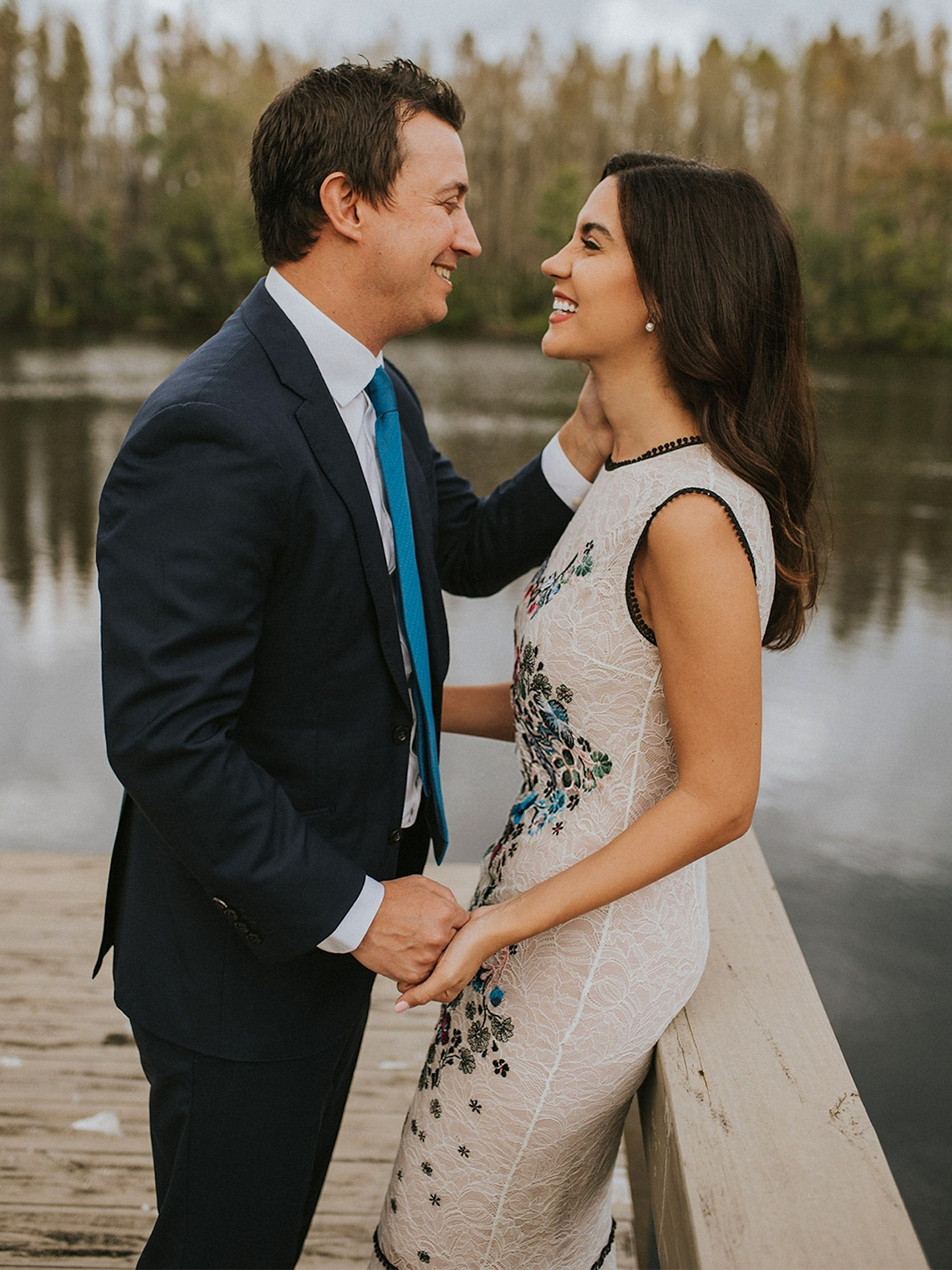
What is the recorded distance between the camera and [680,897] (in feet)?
4.84

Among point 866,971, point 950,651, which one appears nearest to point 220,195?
point 950,651

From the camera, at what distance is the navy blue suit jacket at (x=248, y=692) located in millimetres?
1255

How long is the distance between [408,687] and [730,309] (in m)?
0.61

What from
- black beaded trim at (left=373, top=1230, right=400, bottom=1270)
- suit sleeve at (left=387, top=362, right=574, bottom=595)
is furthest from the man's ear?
black beaded trim at (left=373, top=1230, right=400, bottom=1270)

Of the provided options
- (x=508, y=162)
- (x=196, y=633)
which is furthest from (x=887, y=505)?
(x=508, y=162)

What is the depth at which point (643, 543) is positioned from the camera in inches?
53.9

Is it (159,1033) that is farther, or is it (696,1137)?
(159,1033)

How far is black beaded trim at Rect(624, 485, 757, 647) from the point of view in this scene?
4.30 feet

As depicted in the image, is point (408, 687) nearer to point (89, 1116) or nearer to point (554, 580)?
point (554, 580)

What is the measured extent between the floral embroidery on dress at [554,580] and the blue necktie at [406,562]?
0.15 m

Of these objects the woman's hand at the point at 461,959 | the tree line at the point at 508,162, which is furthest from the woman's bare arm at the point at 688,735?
the tree line at the point at 508,162

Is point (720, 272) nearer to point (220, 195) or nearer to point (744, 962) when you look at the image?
point (744, 962)

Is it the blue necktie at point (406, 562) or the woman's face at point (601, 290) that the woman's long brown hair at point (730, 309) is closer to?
the woman's face at point (601, 290)

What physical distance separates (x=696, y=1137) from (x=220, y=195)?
126 feet
